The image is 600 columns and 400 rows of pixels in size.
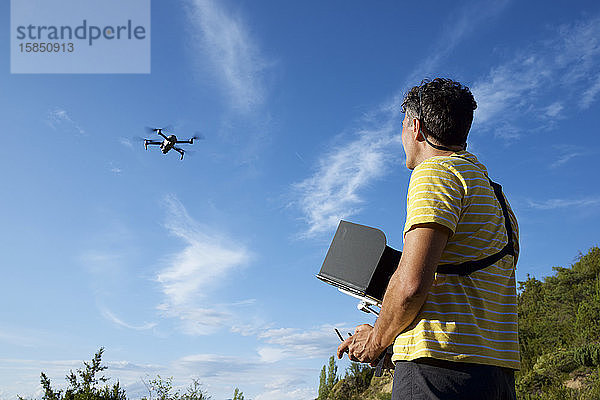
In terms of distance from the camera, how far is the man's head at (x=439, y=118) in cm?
210

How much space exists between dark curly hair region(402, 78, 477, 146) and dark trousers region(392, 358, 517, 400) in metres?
0.90

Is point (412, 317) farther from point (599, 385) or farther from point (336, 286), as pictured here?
point (599, 385)

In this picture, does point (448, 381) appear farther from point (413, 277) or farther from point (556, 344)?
point (556, 344)

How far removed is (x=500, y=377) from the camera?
176cm

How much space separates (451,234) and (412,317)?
1.05 feet

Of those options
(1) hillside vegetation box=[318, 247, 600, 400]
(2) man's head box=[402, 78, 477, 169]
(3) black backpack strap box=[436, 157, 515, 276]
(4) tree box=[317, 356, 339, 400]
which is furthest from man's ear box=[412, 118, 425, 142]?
(4) tree box=[317, 356, 339, 400]

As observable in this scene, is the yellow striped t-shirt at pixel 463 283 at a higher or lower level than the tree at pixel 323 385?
higher

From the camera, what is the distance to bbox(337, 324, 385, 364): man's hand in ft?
6.25

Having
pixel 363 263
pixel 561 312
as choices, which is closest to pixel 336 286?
pixel 363 263

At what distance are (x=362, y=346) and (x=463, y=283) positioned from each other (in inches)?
18.6

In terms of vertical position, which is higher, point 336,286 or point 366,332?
point 336,286

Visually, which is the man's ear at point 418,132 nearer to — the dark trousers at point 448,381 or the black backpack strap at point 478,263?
the black backpack strap at point 478,263

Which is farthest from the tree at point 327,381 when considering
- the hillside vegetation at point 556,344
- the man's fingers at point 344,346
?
the man's fingers at point 344,346

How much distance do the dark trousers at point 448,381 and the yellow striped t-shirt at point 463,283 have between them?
32 mm
